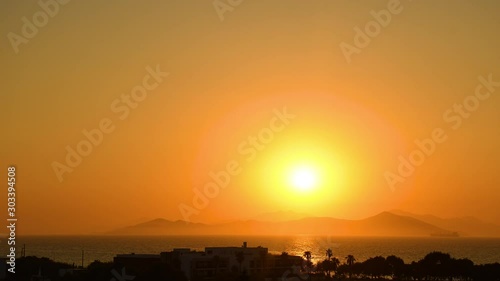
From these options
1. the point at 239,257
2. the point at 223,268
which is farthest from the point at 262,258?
the point at 223,268

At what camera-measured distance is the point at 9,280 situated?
85.5 meters

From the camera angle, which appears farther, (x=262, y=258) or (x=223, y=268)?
(x=262, y=258)

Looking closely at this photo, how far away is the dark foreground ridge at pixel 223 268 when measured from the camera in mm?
83562

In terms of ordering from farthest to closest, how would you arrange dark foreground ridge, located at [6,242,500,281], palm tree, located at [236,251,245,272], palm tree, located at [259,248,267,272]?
palm tree, located at [259,248,267,272] < palm tree, located at [236,251,245,272] < dark foreground ridge, located at [6,242,500,281]

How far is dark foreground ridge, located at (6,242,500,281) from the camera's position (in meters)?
83.6

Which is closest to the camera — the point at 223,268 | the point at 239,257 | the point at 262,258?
the point at 239,257

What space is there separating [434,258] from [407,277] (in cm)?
532

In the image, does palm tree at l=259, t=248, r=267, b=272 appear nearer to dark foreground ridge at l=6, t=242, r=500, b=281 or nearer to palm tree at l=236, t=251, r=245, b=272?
dark foreground ridge at l=6, t=242, r=500, b=281

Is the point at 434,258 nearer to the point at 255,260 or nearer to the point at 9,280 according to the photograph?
the point at 255,260

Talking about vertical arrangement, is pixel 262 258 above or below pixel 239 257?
below

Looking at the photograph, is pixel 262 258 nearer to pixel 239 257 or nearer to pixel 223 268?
pixel 239 257

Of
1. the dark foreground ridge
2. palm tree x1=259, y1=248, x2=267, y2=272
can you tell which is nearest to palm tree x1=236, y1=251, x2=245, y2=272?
the dark foreground ridge

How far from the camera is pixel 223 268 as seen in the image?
95125 millimetres

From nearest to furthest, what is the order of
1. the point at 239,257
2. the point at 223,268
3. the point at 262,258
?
the point at 239,257
the point at 223,268
the point at 262,258
